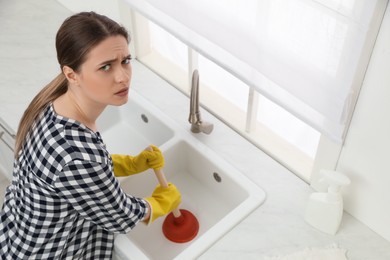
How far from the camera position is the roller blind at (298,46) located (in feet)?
4.00

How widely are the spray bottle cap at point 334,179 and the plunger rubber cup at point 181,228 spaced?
52 centimetres

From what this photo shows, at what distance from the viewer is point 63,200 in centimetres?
144

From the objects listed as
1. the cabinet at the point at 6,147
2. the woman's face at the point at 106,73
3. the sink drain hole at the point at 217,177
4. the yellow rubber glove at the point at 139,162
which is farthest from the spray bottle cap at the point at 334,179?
the cabinet at the point at 6,147

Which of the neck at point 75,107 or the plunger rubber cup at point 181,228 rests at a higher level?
the neck at point 75,107

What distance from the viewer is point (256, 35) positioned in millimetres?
1408

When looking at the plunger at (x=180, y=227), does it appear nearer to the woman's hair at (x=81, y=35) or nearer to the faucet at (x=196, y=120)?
the faucet at (x=196, y=120)

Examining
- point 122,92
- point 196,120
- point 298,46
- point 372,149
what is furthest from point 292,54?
point 196,120

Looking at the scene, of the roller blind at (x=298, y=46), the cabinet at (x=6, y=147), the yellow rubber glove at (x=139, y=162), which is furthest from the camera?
the cabinet at (x=6, y=147)

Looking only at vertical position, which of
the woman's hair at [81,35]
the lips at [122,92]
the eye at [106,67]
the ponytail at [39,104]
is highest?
the woman's hair at [81,35]

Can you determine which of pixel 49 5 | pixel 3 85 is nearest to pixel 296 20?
pixel 3 85

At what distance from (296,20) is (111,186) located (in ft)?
2.22

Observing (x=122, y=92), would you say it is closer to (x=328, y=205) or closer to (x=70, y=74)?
(x=70, y=74)

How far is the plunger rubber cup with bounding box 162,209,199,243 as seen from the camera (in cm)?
179

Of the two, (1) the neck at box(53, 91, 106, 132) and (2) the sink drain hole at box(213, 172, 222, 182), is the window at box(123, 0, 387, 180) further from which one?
(1) the neck at box(53, 91, 106, 132)
